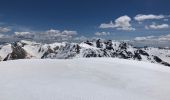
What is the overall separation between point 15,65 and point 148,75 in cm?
683

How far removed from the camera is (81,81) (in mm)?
12188

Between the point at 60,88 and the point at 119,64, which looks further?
the point at 119,64

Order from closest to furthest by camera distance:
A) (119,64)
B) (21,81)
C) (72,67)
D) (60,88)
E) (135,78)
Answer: (60,88), (21,81), (135,78), (72,67), (119,64)

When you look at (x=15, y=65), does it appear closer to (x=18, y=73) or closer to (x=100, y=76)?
(x=18, y=73)

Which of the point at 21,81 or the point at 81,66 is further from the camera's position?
the point at 81,66

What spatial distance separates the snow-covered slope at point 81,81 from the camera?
10.5 meters

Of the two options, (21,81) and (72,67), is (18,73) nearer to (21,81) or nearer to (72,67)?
(21,81)

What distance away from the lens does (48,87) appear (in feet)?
36.8

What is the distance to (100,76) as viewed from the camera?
43.1ft

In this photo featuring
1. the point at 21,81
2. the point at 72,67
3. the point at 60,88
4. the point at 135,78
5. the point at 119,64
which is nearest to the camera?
the point at 60,88

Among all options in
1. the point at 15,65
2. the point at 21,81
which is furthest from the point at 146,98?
the point at 15,65

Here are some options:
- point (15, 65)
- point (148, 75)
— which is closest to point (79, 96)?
point (148, 75)

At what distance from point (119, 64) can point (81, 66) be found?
2296 millimetres

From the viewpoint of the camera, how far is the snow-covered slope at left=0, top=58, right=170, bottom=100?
10453 mm
